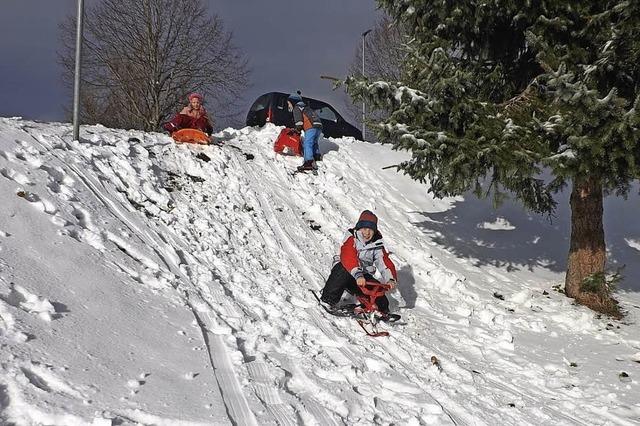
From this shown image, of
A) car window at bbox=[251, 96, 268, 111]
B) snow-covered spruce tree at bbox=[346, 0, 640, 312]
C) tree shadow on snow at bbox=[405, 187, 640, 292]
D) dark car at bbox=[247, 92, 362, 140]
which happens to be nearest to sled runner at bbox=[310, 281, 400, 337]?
snow-covered spruce tree at bbox=[346, 0, 640, 312]

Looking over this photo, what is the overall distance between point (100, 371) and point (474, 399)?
3.02m

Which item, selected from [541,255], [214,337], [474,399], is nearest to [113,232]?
[214,337]

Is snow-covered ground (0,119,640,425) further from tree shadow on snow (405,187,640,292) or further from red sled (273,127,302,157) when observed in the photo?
red sled (273,127,302,157)

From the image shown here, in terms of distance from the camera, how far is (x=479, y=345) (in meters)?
5.66

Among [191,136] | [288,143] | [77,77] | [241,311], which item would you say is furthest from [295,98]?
[241,311]

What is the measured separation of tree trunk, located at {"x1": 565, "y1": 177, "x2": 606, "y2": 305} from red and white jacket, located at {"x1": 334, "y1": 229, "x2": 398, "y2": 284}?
3025 millimetres

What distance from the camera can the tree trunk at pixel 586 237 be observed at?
7.18m

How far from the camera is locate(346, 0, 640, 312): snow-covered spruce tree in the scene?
5.37m

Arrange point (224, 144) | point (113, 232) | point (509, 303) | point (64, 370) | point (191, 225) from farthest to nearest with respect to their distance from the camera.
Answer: point (224, 144) < point (509, 303) < point (191, 225) < point (113, 232) < point (64, 370)

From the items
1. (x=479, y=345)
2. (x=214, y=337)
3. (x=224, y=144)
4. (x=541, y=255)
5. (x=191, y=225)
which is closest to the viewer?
(x=214, y=337)

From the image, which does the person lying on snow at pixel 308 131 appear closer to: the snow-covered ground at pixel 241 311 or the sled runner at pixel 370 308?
the snow-covered ground at pixel 241 311

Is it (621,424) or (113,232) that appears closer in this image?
(621,424)

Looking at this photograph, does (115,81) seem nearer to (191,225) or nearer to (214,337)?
(191,225)

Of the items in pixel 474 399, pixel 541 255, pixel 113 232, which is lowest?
pixel 474 399
